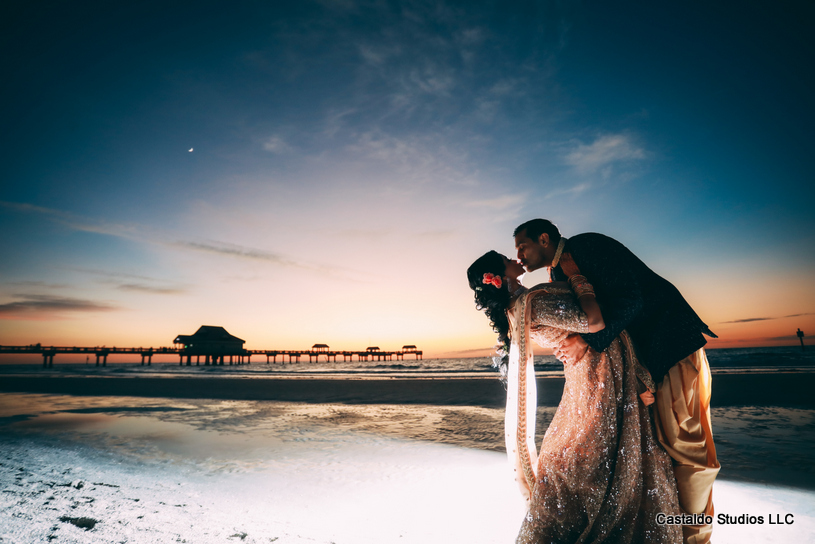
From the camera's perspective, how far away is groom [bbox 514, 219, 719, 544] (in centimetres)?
178

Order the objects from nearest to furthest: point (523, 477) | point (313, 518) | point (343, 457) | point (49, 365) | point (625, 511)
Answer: point (625, 511) < point (523, 477) < point (313, 518) < point (343, 457) < point (49, 365)

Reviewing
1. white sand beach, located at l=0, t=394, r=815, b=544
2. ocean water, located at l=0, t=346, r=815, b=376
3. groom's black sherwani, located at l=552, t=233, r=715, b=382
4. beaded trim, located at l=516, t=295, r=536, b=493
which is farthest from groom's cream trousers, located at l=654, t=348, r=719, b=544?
ocean water, located at l=0, t=346, r=815, b=376

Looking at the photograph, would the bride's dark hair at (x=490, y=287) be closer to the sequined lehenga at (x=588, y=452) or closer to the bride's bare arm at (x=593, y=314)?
the sequined lehenga at (x=588, y=452)

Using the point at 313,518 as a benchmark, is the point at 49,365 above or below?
below

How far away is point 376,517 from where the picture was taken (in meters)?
3.42

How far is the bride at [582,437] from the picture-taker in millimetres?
1792

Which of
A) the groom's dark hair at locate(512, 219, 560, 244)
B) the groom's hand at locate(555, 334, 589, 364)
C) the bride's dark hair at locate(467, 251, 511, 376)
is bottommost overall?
the groom's hand at locate(555, 334, 589, 364)

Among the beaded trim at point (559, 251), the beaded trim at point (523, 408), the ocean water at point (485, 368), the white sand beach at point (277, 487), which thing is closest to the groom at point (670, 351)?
the beaded trim at point (559, 251)

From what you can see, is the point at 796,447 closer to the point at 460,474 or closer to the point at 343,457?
the point at 460,474

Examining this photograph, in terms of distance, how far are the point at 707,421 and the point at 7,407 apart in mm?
15921

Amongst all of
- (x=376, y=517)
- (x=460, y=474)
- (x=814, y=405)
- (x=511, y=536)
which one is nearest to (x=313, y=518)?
(x=376, y=517)

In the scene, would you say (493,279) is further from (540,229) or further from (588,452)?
(588,452)

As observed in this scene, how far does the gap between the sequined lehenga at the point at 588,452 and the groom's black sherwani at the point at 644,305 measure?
0.33 feet

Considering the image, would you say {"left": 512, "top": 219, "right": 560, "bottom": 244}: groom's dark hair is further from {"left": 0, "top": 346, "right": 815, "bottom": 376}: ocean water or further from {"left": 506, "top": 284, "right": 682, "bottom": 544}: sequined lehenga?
{"left": 0, "top": 346, "right": 815, "bottom": 376}: ocean water
